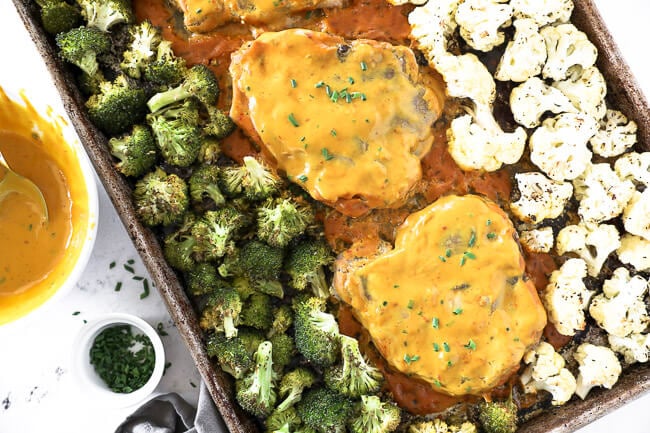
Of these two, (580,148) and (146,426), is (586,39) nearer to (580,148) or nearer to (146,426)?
(580,148)

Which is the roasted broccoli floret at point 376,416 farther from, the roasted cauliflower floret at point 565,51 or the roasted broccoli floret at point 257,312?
the roasted cauliflower floret at point 565,51

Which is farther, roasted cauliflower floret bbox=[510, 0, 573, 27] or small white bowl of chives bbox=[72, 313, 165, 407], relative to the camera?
small white bowl of chives bbox=[72, 313, 165, 407]

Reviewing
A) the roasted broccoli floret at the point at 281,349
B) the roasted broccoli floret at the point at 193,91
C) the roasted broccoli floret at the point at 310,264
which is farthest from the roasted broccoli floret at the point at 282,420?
the roasted broccoli floret at the point at 193,91

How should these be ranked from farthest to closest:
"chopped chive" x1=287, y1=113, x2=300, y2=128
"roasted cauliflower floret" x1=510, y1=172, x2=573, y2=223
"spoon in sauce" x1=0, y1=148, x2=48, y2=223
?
1. "spoon in sauce" x1=0, y1=148, x2=48, y2=223
2. "roasted cauliflower floret" x1=510, y1=172, x2=573, y2=223
3. "chopped chive" x1=287, y1=113, x2=300, y2=128

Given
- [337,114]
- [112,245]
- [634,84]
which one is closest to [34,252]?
[112,245]

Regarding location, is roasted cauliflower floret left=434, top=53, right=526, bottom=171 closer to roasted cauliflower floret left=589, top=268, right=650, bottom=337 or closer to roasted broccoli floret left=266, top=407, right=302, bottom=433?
roasted cauliflower floret left=589, top=268, right=650, bottom=337

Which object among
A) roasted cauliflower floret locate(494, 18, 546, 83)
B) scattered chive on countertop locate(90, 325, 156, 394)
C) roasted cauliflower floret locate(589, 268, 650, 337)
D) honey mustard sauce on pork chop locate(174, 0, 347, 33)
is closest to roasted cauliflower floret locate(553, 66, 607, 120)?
roasted cauliflower floret locate(494, 18, 546, 83)
